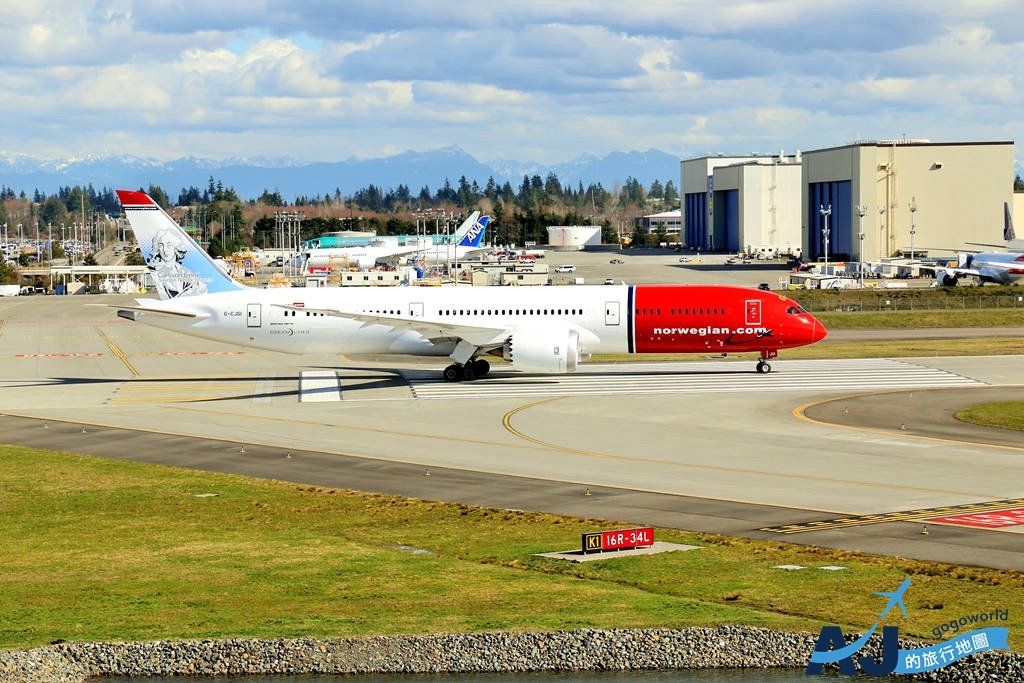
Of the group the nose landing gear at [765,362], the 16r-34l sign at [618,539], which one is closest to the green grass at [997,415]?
the nose landing gear at [765,362]

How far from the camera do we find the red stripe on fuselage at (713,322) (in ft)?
210

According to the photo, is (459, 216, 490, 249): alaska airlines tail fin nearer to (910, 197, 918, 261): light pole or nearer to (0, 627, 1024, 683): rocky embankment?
(910, 197, 918, 261): light pole

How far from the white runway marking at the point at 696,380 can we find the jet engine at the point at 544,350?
1186 millimetres

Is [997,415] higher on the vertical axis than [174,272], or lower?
lower

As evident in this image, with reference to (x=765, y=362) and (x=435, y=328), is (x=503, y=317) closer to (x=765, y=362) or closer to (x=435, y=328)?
(x=435, y=328)

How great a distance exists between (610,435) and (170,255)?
31535 mm

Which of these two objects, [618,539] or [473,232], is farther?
[473,232]

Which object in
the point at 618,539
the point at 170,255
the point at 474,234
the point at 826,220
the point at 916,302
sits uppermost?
the point at 826,220

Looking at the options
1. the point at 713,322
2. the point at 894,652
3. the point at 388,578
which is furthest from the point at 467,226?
the point at 894,652

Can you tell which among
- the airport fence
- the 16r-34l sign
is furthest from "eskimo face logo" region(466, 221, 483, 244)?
the 16r-34l sign

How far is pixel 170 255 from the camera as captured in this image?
6800 cm

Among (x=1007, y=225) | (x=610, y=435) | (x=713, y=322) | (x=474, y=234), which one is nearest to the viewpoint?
(x=610, y=435)

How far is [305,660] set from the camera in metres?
23.2

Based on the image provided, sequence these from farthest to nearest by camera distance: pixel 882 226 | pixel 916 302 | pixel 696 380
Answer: pixel 882 226, pixel 916 302, pixel 696 380
